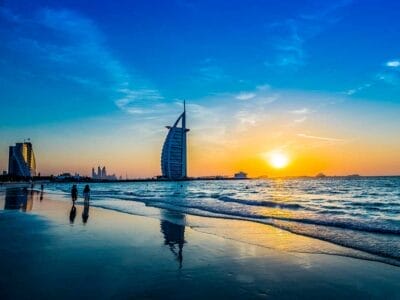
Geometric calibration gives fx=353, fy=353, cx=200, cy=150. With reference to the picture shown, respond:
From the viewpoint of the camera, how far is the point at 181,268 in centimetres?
956

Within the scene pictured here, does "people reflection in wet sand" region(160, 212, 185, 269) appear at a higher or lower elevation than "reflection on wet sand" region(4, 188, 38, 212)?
lower

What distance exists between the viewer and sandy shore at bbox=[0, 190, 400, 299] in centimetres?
760

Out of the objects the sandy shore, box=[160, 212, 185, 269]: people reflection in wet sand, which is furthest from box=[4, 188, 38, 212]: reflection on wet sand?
the sandy shore

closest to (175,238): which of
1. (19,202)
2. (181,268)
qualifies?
(181,268)

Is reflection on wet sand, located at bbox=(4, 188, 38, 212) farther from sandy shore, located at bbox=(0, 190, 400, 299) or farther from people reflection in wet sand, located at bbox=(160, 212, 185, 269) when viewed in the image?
sandy shore, located at bbox=(0, 190, 400, 299)

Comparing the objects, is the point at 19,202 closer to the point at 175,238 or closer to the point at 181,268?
the point at 175,238

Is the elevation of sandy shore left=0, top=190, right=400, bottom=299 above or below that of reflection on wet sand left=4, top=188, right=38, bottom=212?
below

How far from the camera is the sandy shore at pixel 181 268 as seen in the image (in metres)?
7.60

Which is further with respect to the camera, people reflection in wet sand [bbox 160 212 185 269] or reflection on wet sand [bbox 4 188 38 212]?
reflection on wet sand [bbox 4 188 38 212]

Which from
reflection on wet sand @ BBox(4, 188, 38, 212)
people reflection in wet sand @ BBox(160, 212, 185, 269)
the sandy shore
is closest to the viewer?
the sandy shore

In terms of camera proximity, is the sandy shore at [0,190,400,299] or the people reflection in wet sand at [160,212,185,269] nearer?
the sandy shore at [0,190,400,299]

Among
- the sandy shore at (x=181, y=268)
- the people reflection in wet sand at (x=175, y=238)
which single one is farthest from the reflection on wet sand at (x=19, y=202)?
the sandy shore at (x=181, y=268)

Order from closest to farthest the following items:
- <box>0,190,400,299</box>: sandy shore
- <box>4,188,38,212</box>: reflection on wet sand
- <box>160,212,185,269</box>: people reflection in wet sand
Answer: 1. <box>0,190,400,299</box>: sandy shore
2. <box>160,212,185,269</box>: people reflection in wet sand
3. <box>4,188,38,212</box>: reflection on wet sand

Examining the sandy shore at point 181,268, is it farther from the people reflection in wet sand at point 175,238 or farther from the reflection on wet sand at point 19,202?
the reflection on wet sand at point 19,202
